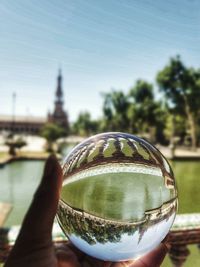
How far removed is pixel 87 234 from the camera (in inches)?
62.2

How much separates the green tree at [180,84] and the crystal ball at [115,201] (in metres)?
44.8

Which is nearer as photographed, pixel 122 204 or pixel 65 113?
pixel 122 204

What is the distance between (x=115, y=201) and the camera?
1.54 meters

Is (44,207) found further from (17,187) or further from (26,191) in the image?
(17,187)

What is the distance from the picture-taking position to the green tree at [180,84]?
44750 millimetres

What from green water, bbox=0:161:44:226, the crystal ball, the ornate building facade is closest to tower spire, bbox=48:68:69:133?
the ornate building facade

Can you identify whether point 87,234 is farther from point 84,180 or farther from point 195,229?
point 195,229

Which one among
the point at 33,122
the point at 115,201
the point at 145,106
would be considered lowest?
the point at 33,122

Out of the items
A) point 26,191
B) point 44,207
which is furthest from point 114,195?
point 26,191

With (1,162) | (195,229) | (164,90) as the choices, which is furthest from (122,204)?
(164,90)

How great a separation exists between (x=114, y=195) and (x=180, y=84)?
45684 mm

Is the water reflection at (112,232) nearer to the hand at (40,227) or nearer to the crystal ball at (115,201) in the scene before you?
the crystal ball at (115,201)

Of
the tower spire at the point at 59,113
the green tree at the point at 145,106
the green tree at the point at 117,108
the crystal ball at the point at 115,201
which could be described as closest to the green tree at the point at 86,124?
the tower spire at the point at 59,113

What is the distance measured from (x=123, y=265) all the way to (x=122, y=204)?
0.38 metres
